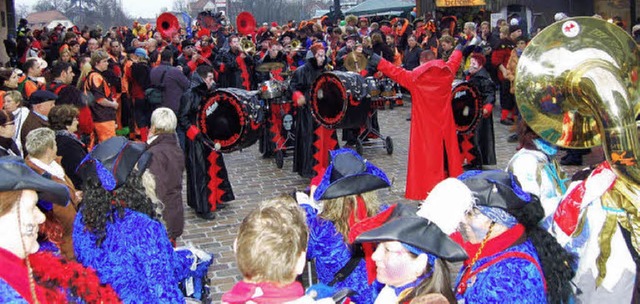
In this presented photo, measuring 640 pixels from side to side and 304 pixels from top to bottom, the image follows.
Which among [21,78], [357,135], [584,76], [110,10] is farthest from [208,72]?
[110,10]

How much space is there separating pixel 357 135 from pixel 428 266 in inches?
370

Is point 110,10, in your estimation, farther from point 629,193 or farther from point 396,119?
point 629,193

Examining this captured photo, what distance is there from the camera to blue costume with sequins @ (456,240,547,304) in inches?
121

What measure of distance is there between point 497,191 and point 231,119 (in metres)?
5.28

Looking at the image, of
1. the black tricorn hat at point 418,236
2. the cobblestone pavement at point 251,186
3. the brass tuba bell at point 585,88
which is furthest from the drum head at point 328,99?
the black tricorn hat at point 418,236

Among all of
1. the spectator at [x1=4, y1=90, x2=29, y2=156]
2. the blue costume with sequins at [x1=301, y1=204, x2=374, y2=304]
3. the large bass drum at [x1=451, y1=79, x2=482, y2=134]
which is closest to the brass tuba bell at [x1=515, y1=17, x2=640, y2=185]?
the blue costume with sequins at [x1=301, y1=204, x2=374, y2=304]

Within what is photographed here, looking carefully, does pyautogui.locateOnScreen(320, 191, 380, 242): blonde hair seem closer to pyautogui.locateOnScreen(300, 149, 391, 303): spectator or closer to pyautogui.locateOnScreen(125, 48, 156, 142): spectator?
pyautogui.locateOnScreen(300, 149, 391, 303): spectator

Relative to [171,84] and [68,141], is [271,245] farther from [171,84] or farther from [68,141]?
[171,84]

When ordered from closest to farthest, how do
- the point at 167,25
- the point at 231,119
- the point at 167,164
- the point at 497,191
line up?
1. the point at 497,191
2. the point at 167,164
3. the point at 231,119
4. the point at 167,25

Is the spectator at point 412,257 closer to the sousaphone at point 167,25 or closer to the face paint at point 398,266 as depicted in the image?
the face paint at point 398,266

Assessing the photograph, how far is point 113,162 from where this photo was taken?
4125 millimetres

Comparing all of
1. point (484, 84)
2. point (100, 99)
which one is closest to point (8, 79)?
point (100, 99)

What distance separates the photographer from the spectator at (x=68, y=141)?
20.5 feet

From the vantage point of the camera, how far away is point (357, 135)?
12289mm
